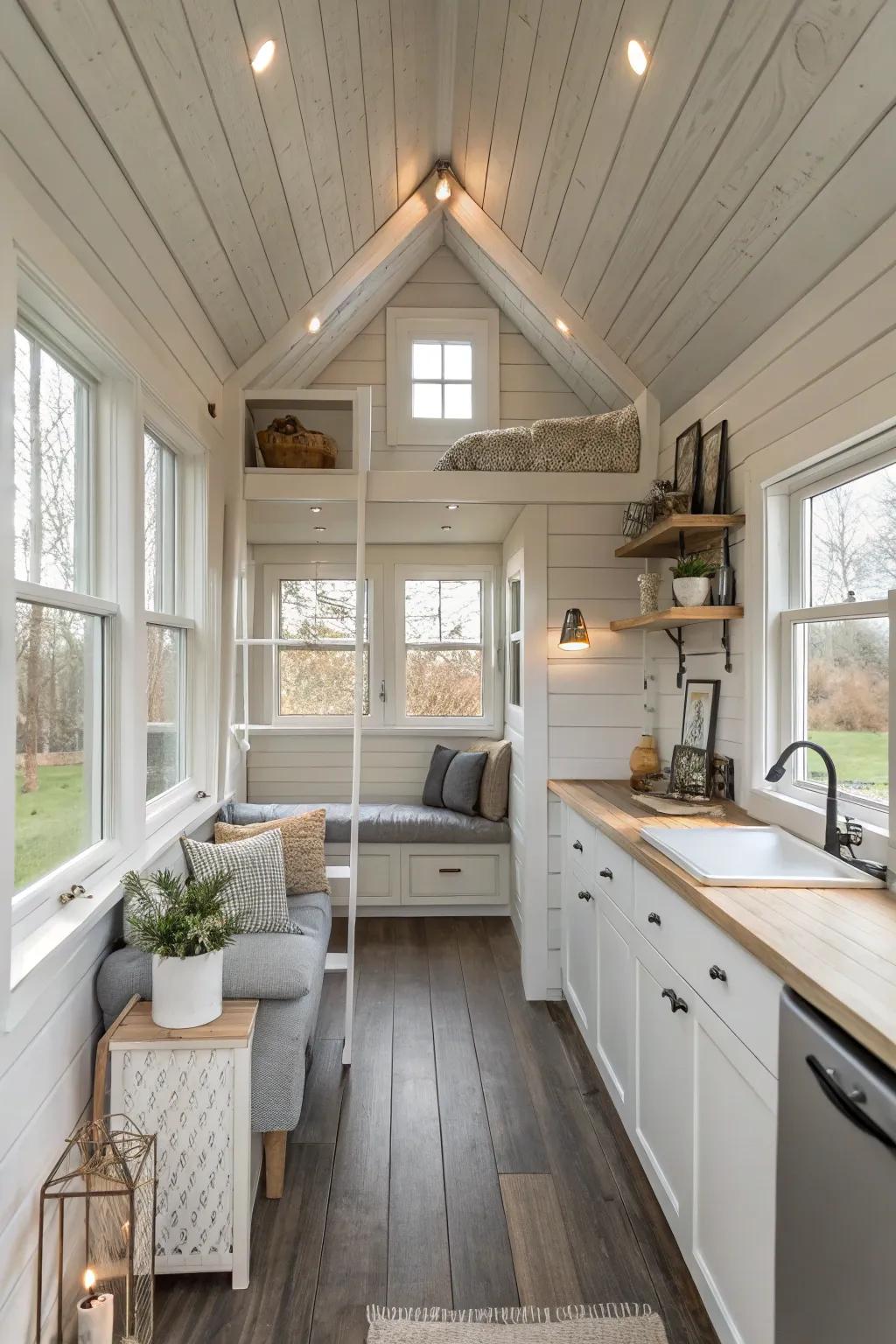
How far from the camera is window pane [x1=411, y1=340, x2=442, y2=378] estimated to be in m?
4.16

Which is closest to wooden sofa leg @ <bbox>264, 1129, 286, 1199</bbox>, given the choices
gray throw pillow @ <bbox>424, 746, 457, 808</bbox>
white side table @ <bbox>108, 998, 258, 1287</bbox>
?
white side table @ <bbox>108, 998, 258, 1287</bbox>

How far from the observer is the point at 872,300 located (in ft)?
5.75

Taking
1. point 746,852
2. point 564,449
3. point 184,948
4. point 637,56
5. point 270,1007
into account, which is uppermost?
A: point 637,56

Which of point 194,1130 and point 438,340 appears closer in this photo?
point 194,1130

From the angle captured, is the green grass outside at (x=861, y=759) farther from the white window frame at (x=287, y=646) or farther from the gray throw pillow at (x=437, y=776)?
the white window frame at (x=287, y=646)

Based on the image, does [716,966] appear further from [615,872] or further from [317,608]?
[317,608]

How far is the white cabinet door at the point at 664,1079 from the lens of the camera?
5.54 ft

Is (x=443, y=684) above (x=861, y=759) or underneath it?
above

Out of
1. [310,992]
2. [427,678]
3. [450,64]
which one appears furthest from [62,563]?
[427,678]

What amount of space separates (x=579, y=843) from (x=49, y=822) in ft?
5.77

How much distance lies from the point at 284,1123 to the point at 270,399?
2640 mm

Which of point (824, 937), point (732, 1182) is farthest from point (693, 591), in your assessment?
point (732, 1182)

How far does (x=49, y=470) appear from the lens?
5.87ft

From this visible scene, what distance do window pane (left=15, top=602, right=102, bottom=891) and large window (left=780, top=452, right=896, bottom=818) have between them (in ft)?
6.42
